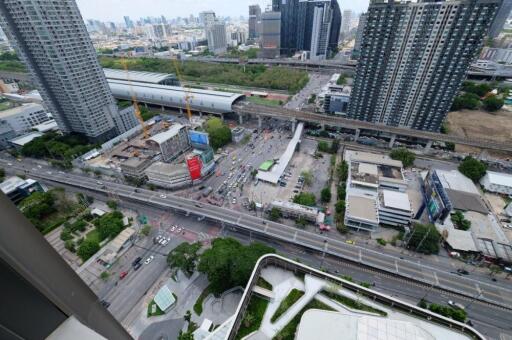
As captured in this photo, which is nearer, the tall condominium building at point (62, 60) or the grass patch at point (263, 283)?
the grass patch at point (263, 283)

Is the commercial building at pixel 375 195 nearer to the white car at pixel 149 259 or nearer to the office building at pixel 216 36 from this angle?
the white car at pixel 149 259

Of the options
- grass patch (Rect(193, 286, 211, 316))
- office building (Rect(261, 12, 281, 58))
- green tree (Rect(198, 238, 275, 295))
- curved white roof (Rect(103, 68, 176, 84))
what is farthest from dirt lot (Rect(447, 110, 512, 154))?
curved white roof (Rect(103, 68, 176, 84))

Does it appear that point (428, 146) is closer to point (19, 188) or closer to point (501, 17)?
point (19, 188)

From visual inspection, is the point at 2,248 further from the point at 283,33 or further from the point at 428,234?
the point at 283,33

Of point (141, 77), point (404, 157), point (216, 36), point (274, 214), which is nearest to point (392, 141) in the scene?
point (404, 157)

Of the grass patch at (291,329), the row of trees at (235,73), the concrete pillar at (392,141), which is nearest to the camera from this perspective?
the grass patch at (291,329)

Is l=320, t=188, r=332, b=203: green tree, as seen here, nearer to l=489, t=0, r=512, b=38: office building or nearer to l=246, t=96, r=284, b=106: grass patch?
l=246, t=96, r=284, b=106: grass patch

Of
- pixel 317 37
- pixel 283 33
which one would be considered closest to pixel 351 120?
pixel 317 37

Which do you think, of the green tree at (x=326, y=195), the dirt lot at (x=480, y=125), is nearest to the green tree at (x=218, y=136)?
the green tree at (x=326, y=195)
